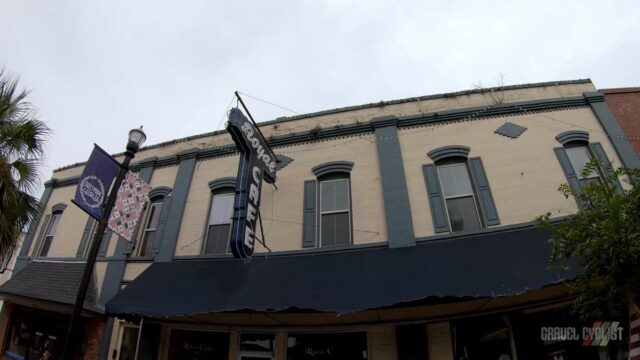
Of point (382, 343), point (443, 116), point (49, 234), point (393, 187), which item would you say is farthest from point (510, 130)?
point (49, 234)

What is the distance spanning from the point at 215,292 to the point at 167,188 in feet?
15.7

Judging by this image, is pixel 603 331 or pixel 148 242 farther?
pixel 148 242

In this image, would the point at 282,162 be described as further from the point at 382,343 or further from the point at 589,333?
the point at 589,333

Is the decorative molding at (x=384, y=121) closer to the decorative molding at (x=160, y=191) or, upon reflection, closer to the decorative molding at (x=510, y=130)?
the decorative molding at (x=510, y=130)

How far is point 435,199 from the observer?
815 centimetres

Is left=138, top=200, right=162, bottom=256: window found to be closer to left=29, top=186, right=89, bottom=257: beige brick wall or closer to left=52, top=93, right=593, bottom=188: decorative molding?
left=29, top=186, right=89, bottom=257: beige brick wall

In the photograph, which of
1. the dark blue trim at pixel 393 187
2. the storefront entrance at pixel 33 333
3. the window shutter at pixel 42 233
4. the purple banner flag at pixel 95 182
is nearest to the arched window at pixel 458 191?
the dark blue trim at pixel 393 187

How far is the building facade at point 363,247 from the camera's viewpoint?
21.5 ft

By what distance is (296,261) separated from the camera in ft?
25.9

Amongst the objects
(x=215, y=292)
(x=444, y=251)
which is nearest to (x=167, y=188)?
(x=215, y=292)

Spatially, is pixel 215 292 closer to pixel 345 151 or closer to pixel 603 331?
pixel 345 151

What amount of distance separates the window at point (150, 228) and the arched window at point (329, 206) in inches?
189

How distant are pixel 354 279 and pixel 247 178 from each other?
3193mm

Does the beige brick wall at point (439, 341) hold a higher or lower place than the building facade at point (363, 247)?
lower
